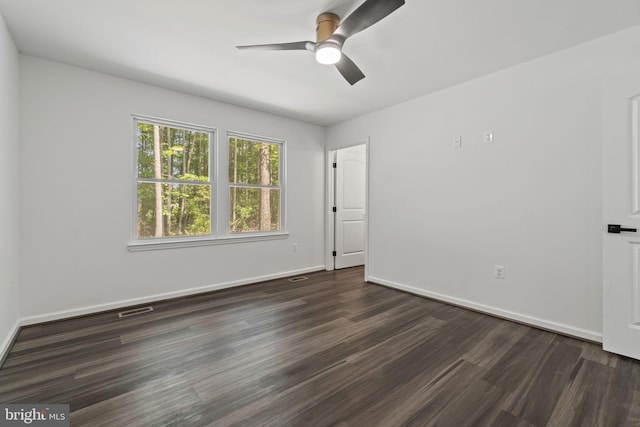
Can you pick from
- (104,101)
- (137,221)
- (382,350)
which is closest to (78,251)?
(137,221)

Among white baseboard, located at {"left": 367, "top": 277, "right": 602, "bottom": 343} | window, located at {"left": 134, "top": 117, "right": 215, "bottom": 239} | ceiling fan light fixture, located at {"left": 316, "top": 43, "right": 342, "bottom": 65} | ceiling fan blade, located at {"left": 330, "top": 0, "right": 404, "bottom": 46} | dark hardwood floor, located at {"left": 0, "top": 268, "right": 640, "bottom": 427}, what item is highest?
ceiling fan blade, located at {"left": 330, "top": 0, "right": 404, "bottom": 46}

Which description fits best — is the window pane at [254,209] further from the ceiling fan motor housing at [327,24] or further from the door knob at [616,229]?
the door knob at [616,229]

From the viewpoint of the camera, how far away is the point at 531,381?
1.82m

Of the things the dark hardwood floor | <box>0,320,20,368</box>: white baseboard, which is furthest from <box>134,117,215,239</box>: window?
<box>0,320,20,368</box>: white baseboard

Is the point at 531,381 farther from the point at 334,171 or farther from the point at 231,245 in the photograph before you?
the point at 334,171

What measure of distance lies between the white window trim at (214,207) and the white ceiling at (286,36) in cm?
60

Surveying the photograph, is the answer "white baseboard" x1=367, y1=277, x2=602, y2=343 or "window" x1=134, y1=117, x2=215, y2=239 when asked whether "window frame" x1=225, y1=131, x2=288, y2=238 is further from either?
"white baseboard" x1=367, y1=277, x2=602, y2=343

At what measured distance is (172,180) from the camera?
344 cm

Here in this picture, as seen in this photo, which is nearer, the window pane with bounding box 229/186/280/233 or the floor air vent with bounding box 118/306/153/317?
the floor air vent with bounding box 118/306/153/317

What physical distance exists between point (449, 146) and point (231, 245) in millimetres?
3009

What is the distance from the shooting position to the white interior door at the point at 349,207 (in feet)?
16.4

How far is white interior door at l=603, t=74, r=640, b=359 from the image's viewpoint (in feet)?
6.81

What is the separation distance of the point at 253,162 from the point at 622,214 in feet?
12.8

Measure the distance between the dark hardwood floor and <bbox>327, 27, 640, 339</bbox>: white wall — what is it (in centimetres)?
40
